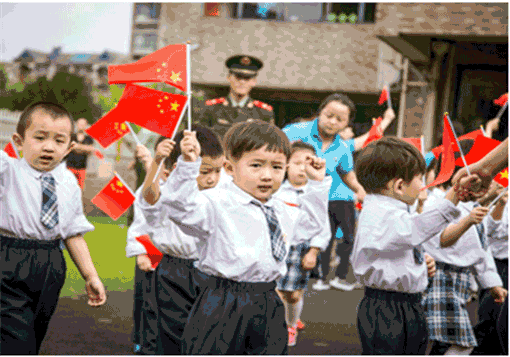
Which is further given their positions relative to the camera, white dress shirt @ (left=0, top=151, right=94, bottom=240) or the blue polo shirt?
the blue polo shirt

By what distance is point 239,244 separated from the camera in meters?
3.07

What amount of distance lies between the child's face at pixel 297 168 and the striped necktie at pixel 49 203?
1.96 m

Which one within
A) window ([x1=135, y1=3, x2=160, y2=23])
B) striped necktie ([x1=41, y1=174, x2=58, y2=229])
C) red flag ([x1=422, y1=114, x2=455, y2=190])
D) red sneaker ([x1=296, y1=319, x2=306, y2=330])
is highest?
window ([x1=135, y1=3, x2=160, y2=23])

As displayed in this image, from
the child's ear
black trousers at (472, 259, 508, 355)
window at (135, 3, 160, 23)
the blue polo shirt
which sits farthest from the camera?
window at (135, 3, 160, 23)

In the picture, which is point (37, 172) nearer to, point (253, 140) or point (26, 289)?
point (26, 289)

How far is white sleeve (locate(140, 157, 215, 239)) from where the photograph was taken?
9.48 feet

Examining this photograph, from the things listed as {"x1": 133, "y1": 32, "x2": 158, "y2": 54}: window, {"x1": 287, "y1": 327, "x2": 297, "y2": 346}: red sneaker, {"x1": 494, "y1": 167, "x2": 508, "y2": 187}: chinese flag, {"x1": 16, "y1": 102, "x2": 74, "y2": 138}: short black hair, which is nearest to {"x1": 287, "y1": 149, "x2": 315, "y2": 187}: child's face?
{"x1": 287, "y1": 327, "x2": 297, "y2": 346}: red sneaker

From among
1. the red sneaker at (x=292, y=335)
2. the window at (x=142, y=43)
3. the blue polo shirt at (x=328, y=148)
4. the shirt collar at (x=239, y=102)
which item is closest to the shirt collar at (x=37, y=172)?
the red sneaker at (x=292, y=335)

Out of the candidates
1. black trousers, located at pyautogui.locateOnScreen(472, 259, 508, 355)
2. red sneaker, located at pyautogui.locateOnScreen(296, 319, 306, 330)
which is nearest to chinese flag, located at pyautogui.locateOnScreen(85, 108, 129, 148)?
red sneaker, located at pyautogui.locateOnScreen(296, 319, 306, 330)

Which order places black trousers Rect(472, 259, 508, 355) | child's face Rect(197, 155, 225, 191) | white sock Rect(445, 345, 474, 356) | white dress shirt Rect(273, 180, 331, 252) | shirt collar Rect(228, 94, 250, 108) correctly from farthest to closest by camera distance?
shirt collar Rect(228, 94, 250, 108) → white dress shirt Rect(273, 180, 331, 252) → black trousers Rect(472, 259, 508, 355) → white sock Rect(445, 345, 474, 356) → child's face Rect(197, 155, 225, 191)

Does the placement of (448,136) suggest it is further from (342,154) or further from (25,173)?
(342,154)

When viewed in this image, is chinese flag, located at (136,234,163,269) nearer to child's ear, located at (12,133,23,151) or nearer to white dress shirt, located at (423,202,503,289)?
child's ear, located at (12,133,23,151)

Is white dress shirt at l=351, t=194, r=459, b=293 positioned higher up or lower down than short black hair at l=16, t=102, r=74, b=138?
lower down

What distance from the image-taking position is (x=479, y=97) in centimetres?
1402
